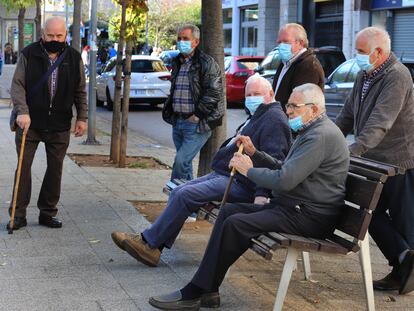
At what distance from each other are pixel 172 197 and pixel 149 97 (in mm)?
17509

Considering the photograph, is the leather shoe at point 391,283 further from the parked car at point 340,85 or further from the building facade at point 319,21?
the building facade at point 319,21

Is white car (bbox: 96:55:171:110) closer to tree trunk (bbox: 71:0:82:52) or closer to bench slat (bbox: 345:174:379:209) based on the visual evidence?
tree trunk (bbox: 71:0:82:52)

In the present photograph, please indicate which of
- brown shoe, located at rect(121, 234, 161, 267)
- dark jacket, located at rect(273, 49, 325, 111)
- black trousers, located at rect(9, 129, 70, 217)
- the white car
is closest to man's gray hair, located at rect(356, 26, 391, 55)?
dark jacket, located at rect(273, 49, 325, 111)

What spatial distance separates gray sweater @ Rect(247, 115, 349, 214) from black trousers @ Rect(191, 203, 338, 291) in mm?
88

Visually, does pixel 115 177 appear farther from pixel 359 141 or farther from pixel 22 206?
pixel 359 141

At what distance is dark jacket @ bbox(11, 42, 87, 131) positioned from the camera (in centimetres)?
718

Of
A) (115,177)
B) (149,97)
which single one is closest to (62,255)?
(115,177)

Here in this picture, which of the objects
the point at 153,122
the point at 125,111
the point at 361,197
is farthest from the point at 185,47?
the point at 153,122

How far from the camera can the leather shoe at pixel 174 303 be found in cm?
505

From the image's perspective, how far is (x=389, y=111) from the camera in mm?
5570

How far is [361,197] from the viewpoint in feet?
16.7

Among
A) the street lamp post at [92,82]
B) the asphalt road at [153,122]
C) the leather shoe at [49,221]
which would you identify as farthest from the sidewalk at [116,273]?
the asphalt road at [153,122]

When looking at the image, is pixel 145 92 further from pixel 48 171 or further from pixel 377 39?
pixel 377 39

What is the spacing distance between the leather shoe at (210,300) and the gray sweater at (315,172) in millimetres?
748
